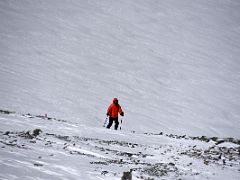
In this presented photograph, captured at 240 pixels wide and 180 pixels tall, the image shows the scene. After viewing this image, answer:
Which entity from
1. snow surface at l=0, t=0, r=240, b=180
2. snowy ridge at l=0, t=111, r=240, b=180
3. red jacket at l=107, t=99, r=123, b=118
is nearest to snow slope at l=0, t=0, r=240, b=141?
snow surface at l=0, t=0, r=240, b=180

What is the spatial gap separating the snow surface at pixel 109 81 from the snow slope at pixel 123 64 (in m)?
0.17

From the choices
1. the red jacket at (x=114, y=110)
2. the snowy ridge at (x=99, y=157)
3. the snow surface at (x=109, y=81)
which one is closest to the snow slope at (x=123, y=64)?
the snow surface at (x=109, y=81)

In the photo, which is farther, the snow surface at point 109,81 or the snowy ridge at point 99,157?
the snow surface at point 109,81

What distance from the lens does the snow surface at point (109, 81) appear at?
352 inches

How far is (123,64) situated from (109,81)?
9.38m

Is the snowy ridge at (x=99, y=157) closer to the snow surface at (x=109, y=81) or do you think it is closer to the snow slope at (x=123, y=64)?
the snow surface at (x=109, y=81)

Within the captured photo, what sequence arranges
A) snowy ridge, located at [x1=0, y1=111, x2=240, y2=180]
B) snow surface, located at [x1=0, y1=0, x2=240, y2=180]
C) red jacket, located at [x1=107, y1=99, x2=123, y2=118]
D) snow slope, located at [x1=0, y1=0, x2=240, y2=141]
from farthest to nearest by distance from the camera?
snow slope, located at [x1=0, y1=0, x2=240, y2=141]
red jacket, located at [x1=107, y1=99, x2=123, y2=118]
snow surface, located at [x1=0, y1=0, x2=240, y2=180]
snowy ridge, located at [x1=0, y1=111, x2=240, y2=180]

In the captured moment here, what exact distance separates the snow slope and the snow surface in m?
0.17

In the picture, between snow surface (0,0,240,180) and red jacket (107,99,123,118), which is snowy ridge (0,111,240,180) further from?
red jacket (107,99,123,118)

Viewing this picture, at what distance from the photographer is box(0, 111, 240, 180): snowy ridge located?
6.71 m

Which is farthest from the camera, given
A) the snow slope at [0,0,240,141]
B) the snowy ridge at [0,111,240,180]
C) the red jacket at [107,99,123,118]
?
the snow slope at [0,0,240,141]

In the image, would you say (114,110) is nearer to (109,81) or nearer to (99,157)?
(99,157)

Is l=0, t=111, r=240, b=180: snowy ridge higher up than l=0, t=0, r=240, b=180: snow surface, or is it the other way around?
l=0, t=0, r=240, b=180: snow surface

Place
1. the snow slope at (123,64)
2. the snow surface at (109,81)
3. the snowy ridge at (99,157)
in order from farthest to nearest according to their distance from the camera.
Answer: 1. the snow slope at (123,64)
2. the snow surface at (109,81)
3. the snowy ridge at (99,157)
